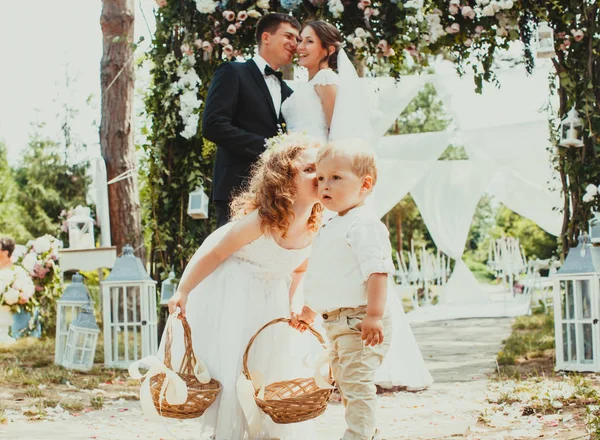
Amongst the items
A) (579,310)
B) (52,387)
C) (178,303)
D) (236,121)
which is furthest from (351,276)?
(579,310)

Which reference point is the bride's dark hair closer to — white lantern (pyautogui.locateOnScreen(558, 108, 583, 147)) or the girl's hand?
the girl's hand

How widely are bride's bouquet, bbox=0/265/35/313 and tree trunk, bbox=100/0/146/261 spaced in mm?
1038

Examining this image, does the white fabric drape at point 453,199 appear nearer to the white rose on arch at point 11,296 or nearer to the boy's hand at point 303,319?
the white rose on arch at point 11,296

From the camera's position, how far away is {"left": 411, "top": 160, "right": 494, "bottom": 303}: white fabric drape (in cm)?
1132

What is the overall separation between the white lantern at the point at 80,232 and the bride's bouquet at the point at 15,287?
1720 mm

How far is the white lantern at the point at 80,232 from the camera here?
6609 millimetres

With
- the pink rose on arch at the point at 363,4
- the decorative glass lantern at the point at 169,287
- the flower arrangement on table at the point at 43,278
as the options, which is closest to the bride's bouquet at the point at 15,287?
the flower arrangement on table at the point at 43,278

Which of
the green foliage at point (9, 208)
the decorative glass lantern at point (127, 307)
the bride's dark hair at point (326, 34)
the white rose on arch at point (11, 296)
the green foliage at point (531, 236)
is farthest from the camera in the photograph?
the green foliage at point (531, 236)

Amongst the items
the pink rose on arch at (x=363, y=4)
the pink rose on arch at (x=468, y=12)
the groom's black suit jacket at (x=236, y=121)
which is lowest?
the groom's black suit jacket at (x=236, y=121)

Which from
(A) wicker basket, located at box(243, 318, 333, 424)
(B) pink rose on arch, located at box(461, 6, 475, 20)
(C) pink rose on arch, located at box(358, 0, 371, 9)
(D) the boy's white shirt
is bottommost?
(A) wicker basket, located at box(243, 318, 333, 424)

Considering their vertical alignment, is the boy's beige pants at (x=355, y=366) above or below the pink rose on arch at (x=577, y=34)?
below

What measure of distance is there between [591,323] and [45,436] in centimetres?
366

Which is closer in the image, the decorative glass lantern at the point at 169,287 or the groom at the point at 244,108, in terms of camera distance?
the groom at the point at 244,108

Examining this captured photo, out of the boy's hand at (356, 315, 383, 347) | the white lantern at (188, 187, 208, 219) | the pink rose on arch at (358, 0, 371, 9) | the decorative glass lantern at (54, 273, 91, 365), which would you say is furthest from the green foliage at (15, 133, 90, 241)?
the boy's hand at (356, 315, 383, 347)
